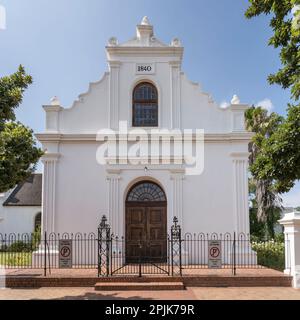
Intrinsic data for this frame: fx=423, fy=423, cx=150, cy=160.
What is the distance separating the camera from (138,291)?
1242cm

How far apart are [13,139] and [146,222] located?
22.9 feet

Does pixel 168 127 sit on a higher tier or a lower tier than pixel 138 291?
higher

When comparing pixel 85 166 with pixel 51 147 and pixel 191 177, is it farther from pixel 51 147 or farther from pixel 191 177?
pixel 191 177

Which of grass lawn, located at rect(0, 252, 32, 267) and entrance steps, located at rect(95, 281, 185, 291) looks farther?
grass lawn, located at rect(0, 252, 32, 267)

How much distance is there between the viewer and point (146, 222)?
→ 1706 centimetres

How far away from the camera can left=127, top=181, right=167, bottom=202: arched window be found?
57.0ft

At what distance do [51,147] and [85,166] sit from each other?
159 cm

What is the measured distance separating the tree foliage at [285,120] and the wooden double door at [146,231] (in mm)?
7209

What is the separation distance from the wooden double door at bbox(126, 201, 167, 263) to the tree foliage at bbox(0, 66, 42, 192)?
546 cm

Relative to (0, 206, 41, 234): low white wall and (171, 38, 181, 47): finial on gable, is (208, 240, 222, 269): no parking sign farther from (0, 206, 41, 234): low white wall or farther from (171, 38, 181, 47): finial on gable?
(0, 206, 41, 234): low white wall

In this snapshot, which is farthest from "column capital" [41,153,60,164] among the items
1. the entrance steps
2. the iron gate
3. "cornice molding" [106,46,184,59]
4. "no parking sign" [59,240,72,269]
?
the entrance steps

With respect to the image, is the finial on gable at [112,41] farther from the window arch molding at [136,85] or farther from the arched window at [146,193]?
the arched window at [146,193]

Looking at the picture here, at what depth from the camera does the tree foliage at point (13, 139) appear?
10648 mm

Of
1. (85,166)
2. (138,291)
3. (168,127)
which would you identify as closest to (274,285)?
(138,291)
